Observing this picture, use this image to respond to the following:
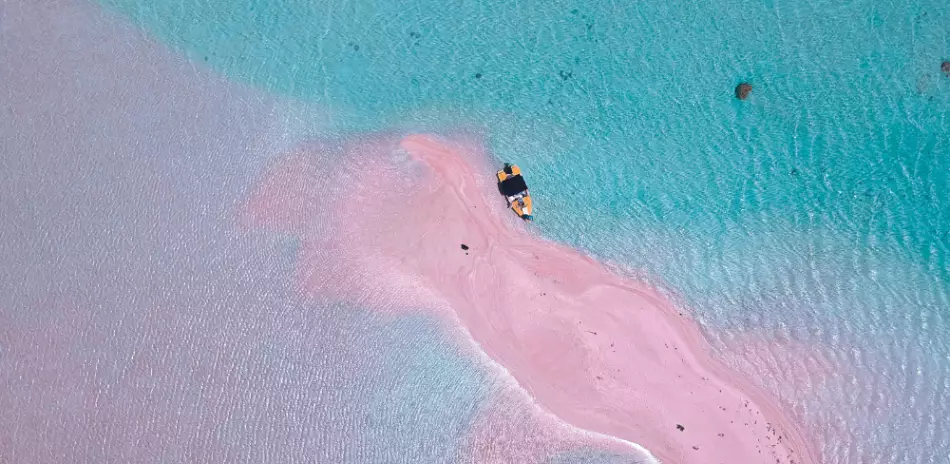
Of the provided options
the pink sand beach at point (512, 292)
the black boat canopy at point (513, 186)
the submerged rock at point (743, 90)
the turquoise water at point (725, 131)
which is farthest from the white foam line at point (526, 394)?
the submerged rock at point (743, 90)

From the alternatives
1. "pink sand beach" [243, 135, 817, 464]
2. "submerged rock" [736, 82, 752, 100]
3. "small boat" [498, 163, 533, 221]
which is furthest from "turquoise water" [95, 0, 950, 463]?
"pink sand beach" [243, 135, 817, 464]

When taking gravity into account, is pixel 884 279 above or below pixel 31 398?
above

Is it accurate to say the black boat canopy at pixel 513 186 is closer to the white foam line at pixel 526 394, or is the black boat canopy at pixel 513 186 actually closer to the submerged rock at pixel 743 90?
the white foam line at pixel 526 394

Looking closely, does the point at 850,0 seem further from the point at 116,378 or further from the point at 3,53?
the point at 3,53

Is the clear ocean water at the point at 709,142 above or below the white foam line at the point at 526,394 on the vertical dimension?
above

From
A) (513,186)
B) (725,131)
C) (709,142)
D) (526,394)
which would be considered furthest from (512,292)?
(725,131)

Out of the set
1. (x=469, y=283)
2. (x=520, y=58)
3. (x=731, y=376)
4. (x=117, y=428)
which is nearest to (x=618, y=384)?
(x=731, y=376)
